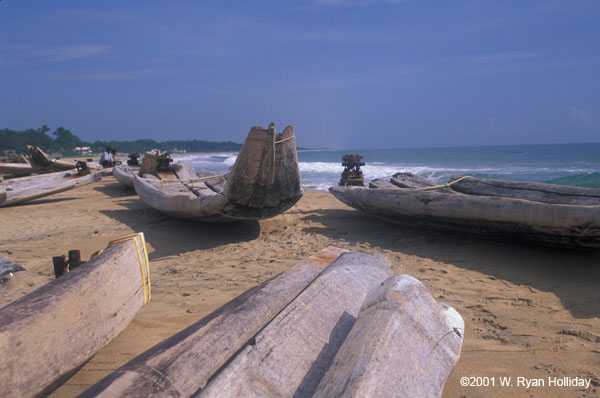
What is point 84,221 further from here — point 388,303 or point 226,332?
point 388,303

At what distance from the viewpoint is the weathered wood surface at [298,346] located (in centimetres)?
113

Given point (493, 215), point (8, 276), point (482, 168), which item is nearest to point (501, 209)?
point (493, 215)

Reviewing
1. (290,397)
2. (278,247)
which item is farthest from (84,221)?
(290,397)

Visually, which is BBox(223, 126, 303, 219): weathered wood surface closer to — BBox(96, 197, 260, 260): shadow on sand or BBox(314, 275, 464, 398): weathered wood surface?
BBox(96, 197, 260, 260): shadow on sand

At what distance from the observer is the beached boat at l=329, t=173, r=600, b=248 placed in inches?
126

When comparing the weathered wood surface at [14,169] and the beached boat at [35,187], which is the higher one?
the weathered wood surface at [14,169]

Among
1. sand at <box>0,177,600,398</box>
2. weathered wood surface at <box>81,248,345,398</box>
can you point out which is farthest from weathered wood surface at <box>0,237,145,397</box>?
weathered wood surface at <box>81,248,345,398</box>

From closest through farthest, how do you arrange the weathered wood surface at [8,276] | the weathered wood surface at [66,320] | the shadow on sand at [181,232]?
the weathered wood surface at [66,320] < the weathered wood surface at [8,276] < the shadow on sand at [181,232]

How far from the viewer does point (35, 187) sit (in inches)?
301

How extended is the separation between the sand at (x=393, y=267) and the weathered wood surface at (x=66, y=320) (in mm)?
205

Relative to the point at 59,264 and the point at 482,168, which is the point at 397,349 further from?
the point at 482,168

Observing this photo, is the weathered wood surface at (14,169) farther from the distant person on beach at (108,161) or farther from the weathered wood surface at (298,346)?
the weathered wood surface at (298,346)

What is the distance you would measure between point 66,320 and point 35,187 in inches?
299

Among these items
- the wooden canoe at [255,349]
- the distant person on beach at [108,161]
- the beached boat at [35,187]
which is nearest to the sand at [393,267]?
the wooden canoe at [255,349]
